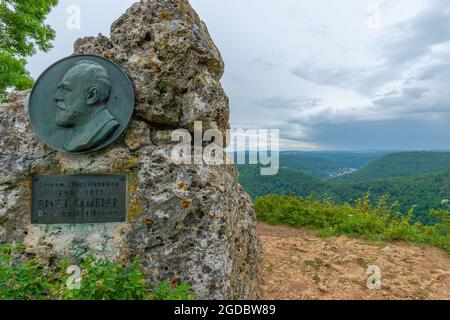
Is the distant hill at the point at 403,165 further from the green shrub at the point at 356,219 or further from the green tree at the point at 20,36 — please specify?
the green tree at the point at 20,36

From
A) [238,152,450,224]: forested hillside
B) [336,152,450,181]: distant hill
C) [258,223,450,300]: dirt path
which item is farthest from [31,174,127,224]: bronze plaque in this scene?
[336,152,450,181]: distant hill

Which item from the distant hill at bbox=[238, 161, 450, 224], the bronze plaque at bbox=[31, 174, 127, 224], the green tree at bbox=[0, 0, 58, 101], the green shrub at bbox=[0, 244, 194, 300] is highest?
the green tree at bbox=[0, 0, 58, 101]

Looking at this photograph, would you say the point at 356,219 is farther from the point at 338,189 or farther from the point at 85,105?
the point at 338,189

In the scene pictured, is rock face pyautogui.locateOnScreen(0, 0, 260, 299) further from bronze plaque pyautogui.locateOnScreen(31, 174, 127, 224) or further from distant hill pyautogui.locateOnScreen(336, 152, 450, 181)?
distant hill pyautogui.locateOnScreen(336, 152, 450, 181)

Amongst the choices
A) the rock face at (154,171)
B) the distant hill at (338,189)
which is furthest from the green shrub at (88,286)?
the distant hill at (338,189)

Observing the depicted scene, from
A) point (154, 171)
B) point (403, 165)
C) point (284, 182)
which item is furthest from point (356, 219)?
point (403, 165)

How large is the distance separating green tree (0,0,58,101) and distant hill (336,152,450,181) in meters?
44.5

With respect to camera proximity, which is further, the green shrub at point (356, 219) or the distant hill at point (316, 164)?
the distant hill at point (316, 164)

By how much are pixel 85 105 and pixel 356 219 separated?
708 centimetres

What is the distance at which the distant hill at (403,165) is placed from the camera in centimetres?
4938

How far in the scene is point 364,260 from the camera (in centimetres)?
567

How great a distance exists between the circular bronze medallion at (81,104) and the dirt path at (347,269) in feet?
10.1

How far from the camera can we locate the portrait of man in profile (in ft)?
10.4
